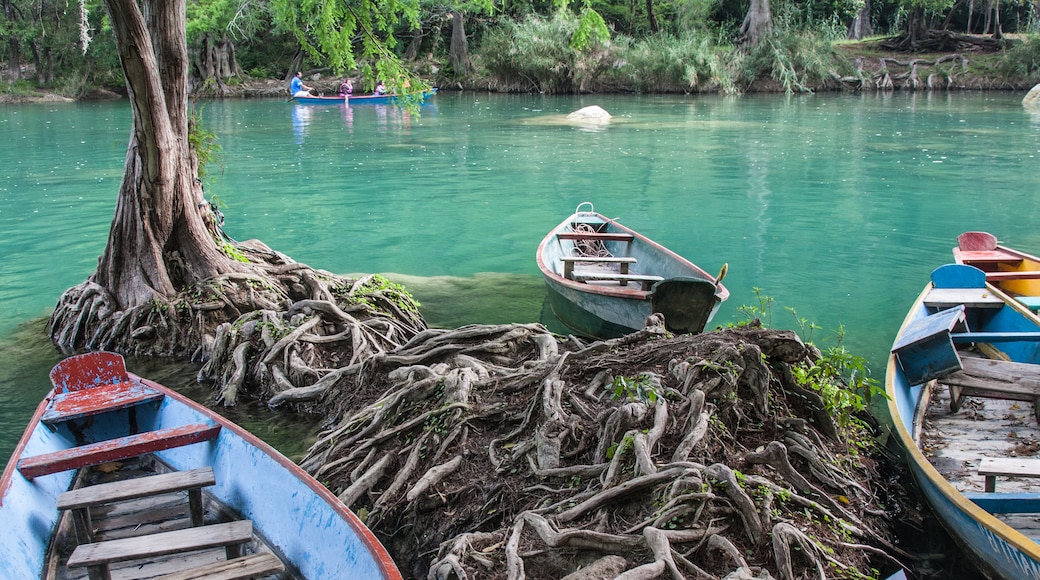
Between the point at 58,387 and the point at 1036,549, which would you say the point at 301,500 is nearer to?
the point at 58,387

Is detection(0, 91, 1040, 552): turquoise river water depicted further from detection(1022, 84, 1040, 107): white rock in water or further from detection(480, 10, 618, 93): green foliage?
detection(480, 10, 618, 93): green foliage

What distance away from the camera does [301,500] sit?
13.9 feet

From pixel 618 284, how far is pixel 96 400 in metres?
6.15

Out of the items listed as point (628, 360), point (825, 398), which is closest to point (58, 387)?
point (628, 360)

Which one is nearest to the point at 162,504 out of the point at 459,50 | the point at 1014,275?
the point at 1014,275

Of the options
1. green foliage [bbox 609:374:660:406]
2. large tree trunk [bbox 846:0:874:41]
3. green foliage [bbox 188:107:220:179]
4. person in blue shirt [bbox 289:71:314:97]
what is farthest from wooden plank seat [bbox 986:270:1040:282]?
large tree trunk [bbox 846:0:874:41]

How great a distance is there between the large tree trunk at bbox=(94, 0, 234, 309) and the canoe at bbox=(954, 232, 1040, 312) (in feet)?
29.1

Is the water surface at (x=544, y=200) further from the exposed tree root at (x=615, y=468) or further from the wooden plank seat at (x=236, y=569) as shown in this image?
the wooden plank seat at (x=236, y=569)

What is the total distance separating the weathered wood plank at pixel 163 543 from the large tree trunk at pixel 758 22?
4331cm

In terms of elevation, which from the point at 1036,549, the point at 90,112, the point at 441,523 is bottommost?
the point at 441,523

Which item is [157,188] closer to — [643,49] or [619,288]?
[619,288]

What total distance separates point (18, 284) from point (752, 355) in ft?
37.3

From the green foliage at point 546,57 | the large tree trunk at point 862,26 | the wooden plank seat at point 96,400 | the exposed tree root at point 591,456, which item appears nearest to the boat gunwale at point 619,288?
the exposed tree root at point 591,456

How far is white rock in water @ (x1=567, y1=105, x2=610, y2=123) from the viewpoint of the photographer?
31552 mm
